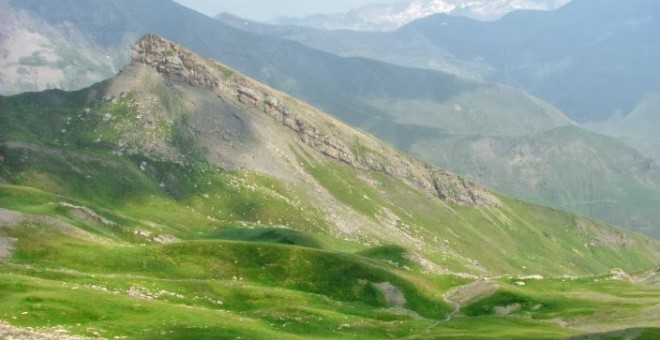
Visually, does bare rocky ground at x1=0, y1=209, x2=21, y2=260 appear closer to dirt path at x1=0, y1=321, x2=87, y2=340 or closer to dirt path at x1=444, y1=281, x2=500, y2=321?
dirt path at x1=0, y1=321, x2=87, y2=340

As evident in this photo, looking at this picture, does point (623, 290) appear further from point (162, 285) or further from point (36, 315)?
point (36, 315)

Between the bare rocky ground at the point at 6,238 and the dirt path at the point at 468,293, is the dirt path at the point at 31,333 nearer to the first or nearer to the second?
the bare rocky ground at the point at 6,238

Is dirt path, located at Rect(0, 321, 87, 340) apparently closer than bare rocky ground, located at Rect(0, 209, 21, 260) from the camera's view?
Yes

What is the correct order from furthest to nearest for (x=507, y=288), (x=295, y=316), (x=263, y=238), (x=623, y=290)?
(x=263, y=238) < (x=623, y=290) < (x=507, y=288) < (x=295, y=316)

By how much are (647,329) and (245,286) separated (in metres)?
47.9

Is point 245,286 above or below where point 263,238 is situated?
below

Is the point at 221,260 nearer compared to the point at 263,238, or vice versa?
the point at 221,260

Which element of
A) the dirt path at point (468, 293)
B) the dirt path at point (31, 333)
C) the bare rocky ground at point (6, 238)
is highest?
the dirt path at point (468, 293)

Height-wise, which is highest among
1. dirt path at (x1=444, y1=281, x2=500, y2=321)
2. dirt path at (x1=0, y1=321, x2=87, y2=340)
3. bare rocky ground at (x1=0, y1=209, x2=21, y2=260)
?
dirt path at (x1=444, y1=281, x2=500, y2=321)

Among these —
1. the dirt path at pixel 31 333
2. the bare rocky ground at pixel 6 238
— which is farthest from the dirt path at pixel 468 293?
the dirt path at pixel 31 333

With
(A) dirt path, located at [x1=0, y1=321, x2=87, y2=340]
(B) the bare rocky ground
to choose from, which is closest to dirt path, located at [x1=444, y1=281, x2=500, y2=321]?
(B) the bare rocky ground

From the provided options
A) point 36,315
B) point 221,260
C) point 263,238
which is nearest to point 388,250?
point 263,238

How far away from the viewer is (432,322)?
9862 centimetres

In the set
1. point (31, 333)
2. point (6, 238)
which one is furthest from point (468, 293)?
point (31, 333)
